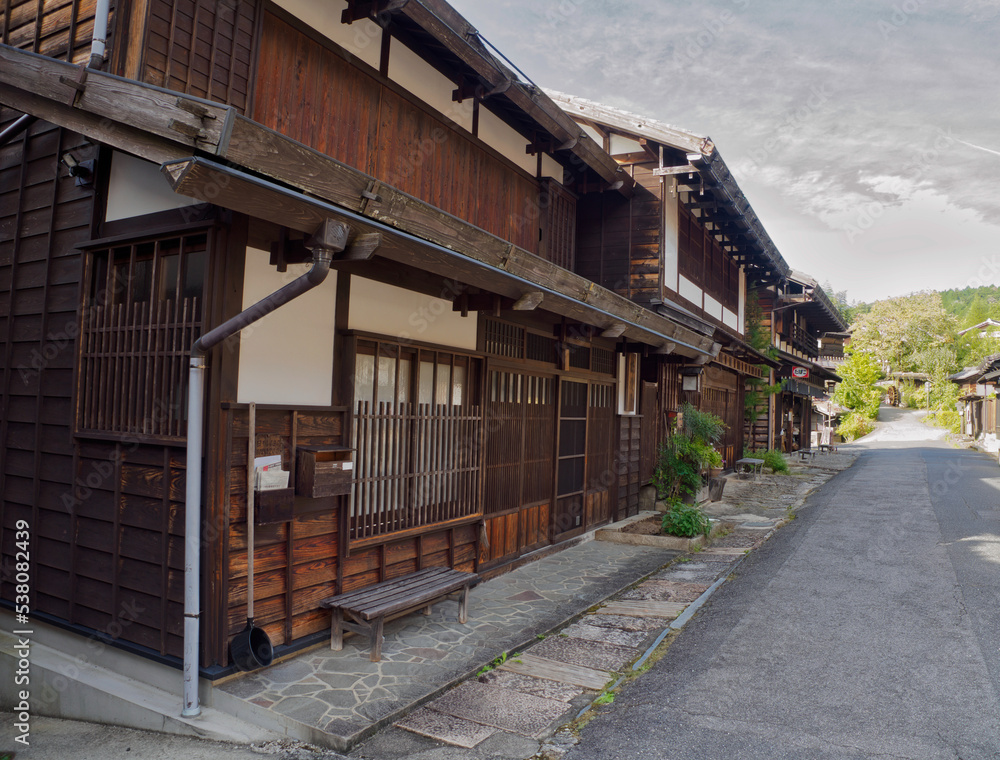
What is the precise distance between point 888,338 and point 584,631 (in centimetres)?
6452

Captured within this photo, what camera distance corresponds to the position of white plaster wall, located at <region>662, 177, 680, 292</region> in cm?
1171

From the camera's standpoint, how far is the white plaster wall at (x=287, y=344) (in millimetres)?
4875

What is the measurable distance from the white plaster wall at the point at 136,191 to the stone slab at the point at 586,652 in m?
4.80

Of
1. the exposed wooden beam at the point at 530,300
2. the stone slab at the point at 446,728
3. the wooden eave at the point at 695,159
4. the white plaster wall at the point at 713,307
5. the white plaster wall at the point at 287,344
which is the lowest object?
the stone slab at the point at 446,728

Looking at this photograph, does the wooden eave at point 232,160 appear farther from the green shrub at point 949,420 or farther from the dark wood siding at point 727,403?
the green shrub at point 949,420

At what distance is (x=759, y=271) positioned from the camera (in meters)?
19.2

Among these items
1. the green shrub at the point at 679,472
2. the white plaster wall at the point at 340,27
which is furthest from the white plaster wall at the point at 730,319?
the white plaster wall at the point at 340,27

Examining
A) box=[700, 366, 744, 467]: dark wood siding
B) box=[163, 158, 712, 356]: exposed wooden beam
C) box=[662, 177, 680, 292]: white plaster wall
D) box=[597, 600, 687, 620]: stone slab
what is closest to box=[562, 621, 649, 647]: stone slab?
box=[597, 600, 687, 620]: stone slab

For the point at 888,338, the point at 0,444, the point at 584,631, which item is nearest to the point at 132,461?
the point at 0,444

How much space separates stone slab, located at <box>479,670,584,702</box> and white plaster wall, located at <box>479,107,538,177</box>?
6.18 meters

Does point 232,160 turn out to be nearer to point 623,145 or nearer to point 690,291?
point 623,145

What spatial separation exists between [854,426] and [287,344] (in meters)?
48.7

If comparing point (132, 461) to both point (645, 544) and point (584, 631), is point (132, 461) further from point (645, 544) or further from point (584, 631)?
point (645, 544)

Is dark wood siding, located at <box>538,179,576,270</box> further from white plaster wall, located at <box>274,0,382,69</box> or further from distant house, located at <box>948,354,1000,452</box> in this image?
distant house, located at <box>948,354,1000,452</box>
